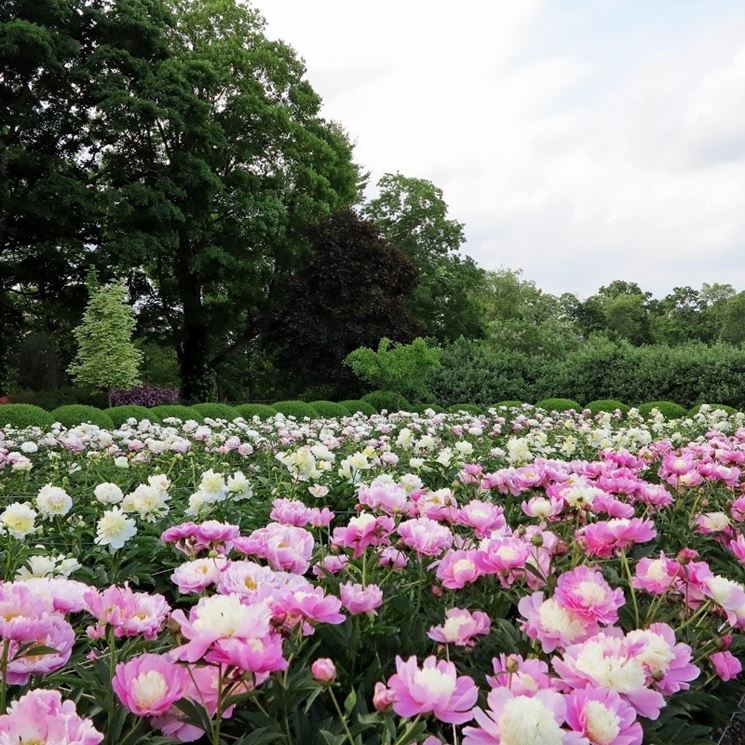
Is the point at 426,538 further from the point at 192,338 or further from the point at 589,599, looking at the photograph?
the point at 192,338

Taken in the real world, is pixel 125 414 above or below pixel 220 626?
below

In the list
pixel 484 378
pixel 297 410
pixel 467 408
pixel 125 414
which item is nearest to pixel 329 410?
pixel 297 410

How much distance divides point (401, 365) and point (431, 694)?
1238 centimetres

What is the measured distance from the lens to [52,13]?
1478cm

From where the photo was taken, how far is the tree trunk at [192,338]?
60.7 ft

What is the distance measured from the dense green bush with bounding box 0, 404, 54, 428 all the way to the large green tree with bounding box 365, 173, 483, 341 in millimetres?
14945

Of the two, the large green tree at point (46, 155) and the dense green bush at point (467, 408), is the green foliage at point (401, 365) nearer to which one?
the dense green bush at point (467, 408)

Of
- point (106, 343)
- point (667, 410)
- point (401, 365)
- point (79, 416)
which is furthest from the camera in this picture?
point (106, 343)

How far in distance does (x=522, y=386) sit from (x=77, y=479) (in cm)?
1309

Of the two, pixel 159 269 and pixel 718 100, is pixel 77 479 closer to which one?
pixel 718 100

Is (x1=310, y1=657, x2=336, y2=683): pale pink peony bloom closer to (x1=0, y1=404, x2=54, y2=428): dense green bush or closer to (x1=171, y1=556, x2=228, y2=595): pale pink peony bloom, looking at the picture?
(x1=171, y1=556, x2=228, y2=595): pale pink peony bloom

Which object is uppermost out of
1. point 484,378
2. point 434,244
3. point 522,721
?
point 434,244

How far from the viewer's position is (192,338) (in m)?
19.0

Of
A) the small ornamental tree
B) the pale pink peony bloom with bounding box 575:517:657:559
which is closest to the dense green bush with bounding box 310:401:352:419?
the small ornamental tree
